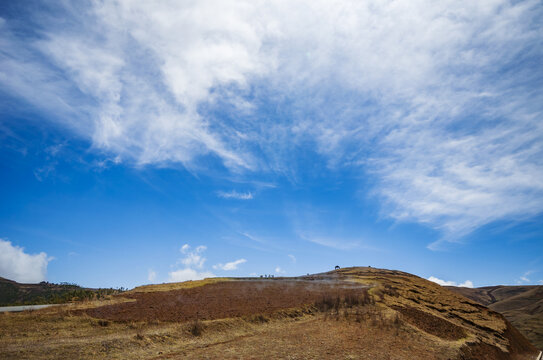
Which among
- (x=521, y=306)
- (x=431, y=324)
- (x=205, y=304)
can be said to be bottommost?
(x=431, y=324)

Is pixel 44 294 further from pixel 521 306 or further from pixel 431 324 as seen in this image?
pixel 521 306

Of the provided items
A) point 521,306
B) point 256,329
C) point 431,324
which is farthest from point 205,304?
point 521,306

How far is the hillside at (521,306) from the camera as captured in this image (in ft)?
263

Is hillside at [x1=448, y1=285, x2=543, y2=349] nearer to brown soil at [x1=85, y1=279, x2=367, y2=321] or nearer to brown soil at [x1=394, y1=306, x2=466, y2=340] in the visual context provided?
brown soil at [x1=394, y1=306, x2=466, y2=340]

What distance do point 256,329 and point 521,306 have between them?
506ft

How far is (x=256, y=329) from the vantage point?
1909 centimetres

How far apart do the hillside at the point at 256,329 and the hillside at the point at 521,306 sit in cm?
6556

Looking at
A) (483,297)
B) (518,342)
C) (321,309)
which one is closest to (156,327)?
(321,309)

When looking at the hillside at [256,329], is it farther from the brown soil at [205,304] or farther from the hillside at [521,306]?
the hillside at [521,306]

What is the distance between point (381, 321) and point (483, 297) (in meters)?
195

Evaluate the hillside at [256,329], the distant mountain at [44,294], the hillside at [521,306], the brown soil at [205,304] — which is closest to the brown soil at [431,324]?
the hillside at [256,329]

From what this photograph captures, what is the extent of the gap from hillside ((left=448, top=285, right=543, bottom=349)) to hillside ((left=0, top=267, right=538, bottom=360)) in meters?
65.6

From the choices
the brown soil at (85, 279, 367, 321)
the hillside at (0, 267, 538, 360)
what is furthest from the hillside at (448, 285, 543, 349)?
the brown soil at (85, 279, 367, 321)

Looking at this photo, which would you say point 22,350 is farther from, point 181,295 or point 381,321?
point 381,321
